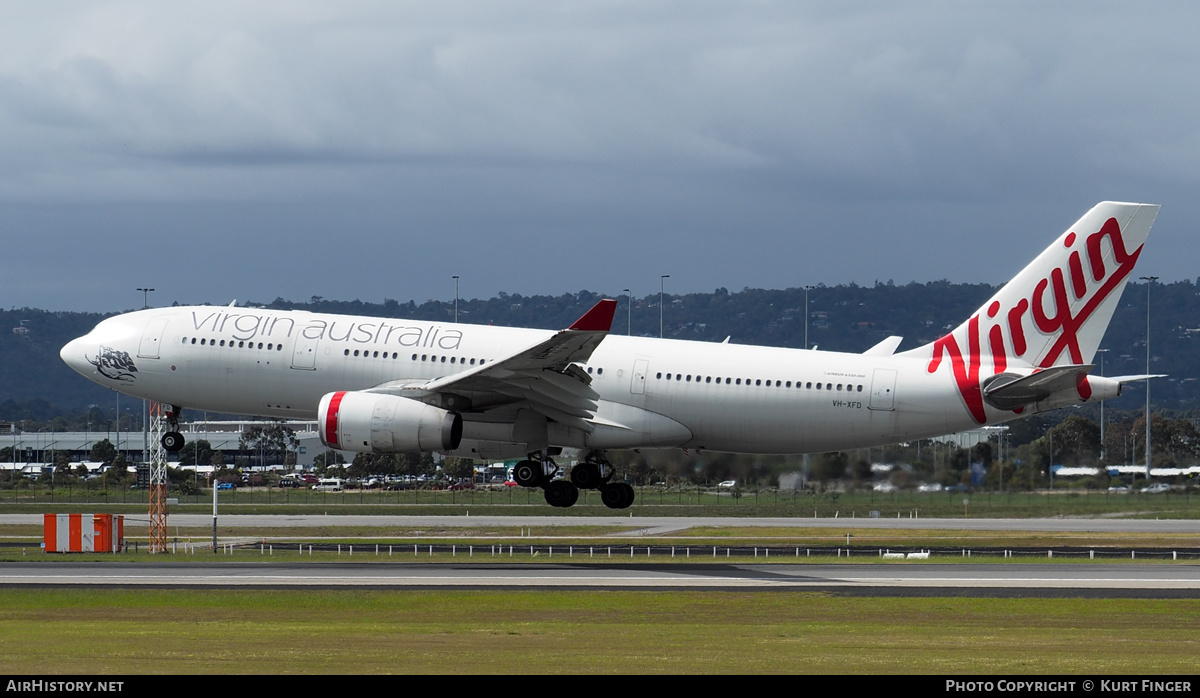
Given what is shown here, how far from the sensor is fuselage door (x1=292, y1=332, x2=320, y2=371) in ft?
156

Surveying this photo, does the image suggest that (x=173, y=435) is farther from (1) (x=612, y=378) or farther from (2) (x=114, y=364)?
(1) (x=612, y=378)

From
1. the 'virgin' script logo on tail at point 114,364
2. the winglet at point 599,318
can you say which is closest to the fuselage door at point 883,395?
the winglet at point 599,318

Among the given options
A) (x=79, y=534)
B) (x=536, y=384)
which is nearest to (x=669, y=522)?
(x=79, y=534)

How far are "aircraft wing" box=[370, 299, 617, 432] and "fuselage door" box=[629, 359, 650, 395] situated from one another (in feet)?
4.21

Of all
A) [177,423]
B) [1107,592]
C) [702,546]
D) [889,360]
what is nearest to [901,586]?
[1107,592]

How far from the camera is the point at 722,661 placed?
83.4 feet

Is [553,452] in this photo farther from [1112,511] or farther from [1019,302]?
[1112,511]

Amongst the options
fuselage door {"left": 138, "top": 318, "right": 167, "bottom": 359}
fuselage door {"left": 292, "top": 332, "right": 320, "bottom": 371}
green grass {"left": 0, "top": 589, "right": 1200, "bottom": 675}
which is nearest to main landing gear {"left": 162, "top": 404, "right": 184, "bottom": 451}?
fuselage door {"left": 138, "top": 318, "right": 167, "bottom": 359}

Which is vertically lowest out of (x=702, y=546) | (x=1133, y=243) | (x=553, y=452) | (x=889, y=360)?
(x=702, y=546)

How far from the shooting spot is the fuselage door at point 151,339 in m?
49.0

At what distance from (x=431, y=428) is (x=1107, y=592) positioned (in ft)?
64.9

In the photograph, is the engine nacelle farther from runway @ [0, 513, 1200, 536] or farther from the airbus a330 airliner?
runway @ [0, 513, 1200, 536]

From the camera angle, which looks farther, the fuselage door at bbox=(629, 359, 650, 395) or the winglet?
the fuselage door at bbox=(629, 359, 650, 395)

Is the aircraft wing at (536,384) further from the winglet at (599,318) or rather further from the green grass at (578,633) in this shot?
the green grass at (578,633)
